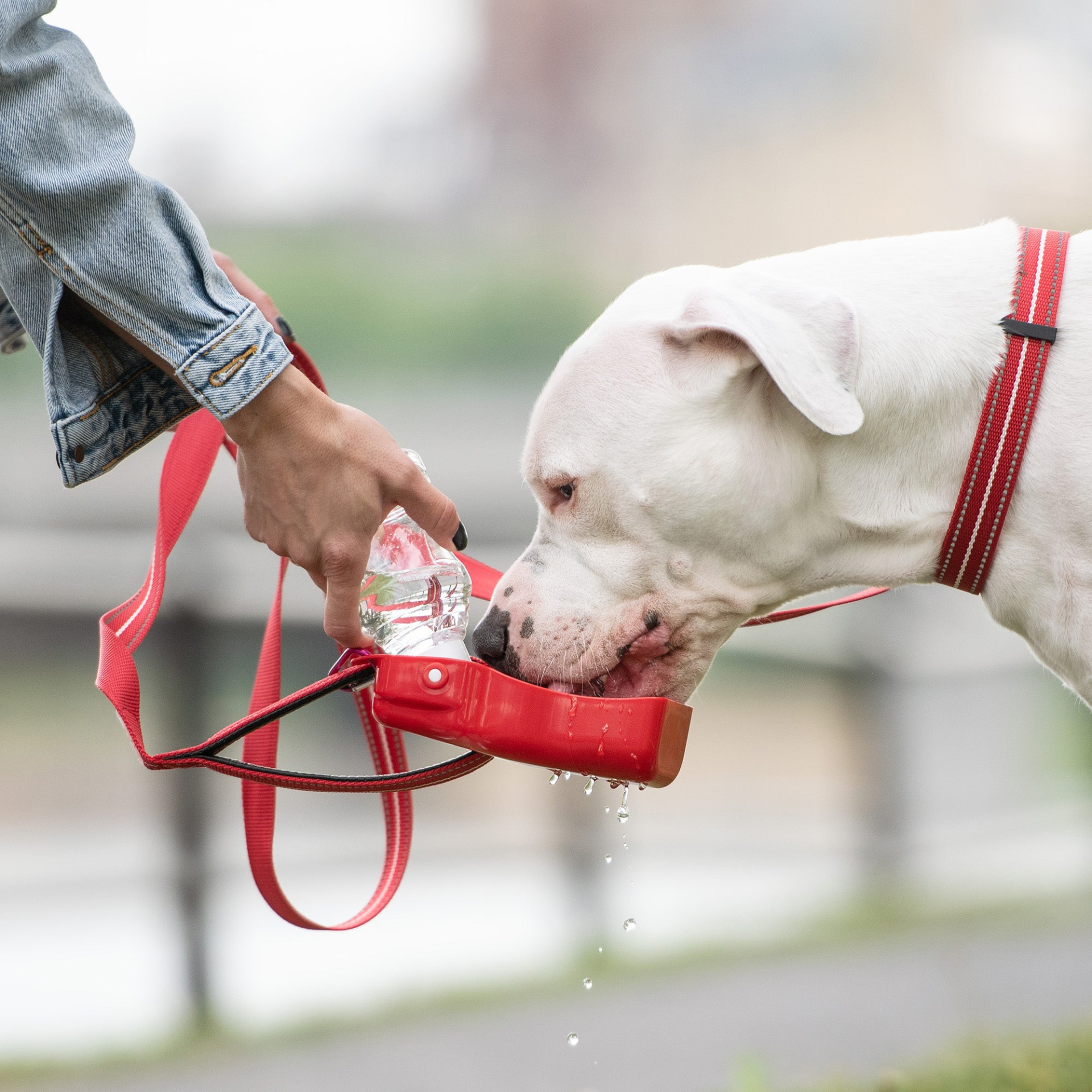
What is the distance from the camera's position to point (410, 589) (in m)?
1.47

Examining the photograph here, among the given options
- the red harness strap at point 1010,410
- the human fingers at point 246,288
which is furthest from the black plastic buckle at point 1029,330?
the human fingers at point 246,288

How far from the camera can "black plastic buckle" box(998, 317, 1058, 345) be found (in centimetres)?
118

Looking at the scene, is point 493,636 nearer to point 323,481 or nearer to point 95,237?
point 323,481

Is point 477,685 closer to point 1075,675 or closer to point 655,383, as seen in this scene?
point 655,383

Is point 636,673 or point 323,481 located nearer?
point 323,481

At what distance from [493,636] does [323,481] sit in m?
0.31

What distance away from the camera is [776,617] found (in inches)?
60.6

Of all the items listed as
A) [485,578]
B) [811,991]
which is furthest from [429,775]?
[811,991]

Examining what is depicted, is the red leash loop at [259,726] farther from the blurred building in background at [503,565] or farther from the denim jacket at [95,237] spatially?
the blurred building in background at [503,565]

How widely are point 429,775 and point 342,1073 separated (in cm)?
169

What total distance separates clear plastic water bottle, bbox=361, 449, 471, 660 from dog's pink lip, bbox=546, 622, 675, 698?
0.73 ft

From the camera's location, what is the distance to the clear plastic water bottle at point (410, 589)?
1457 mm

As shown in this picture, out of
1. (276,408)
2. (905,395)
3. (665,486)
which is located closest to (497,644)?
(665,486)

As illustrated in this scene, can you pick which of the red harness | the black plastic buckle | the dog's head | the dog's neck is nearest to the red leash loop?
the red harness
